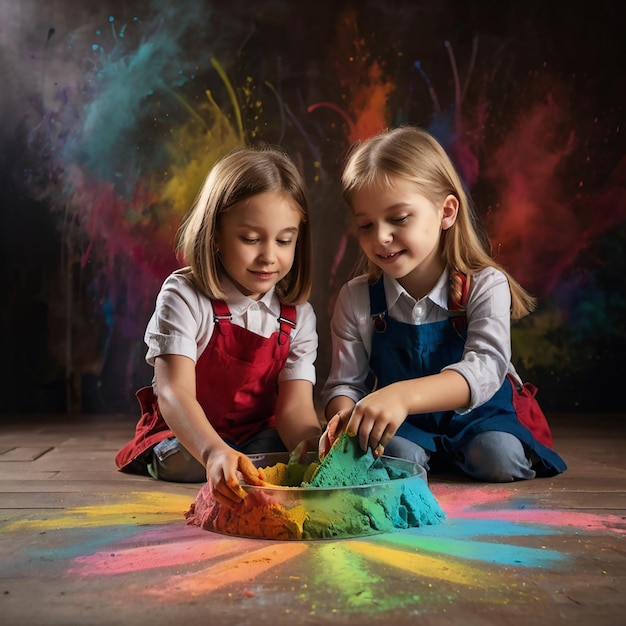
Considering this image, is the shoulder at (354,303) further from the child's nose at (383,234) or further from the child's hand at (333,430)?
the child's hand at (333,430)

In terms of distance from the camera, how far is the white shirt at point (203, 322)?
157 centimetres

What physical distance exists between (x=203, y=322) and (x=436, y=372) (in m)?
0.49

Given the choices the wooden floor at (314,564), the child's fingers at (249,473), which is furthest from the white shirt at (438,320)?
the child's fingers at (249,473)

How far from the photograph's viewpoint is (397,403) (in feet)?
4.32

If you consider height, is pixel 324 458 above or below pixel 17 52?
below

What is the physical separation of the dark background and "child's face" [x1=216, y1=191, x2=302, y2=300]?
131 cm

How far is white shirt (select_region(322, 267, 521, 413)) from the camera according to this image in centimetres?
158

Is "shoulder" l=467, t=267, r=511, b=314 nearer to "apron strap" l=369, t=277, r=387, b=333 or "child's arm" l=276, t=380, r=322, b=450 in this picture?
"apron strap" l=369, t=277, r=387, b=333

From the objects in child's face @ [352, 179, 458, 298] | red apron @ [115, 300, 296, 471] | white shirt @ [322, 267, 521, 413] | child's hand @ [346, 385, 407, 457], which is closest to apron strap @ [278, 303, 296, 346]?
red apron @ [115, 300, 296, 471]

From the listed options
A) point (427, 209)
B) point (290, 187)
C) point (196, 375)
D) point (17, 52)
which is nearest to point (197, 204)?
point (290, 187)

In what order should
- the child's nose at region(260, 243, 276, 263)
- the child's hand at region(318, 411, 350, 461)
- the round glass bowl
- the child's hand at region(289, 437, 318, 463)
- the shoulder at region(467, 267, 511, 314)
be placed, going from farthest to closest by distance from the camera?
the shoulder at region(467, 267, 511, 314)
the child's nose at region(260, 243, 276, 263)
the child's hand at region(289, 437, 318, 463)
the child's hand at region(318, 411, 350, 461)
the round glass bowl

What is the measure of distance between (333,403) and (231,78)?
5.05 ft

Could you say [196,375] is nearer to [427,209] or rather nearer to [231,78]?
[427,209]

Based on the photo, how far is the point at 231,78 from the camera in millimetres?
2869
